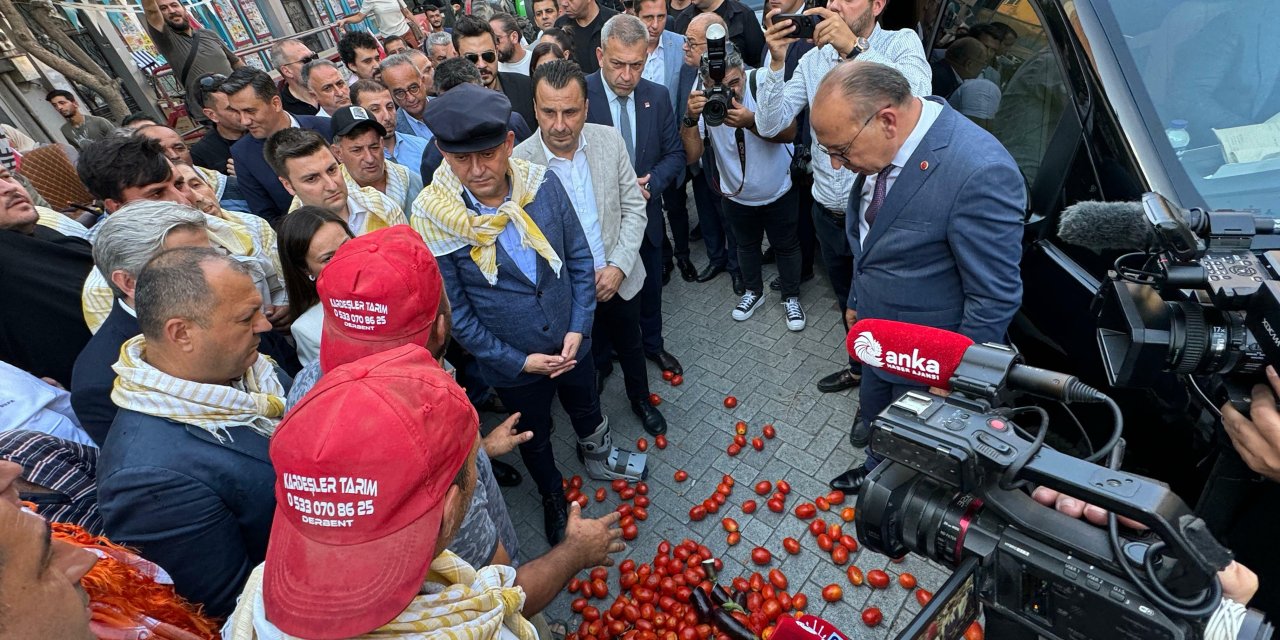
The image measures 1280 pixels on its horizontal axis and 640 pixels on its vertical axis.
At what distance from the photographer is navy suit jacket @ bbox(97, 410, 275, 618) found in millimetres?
1638

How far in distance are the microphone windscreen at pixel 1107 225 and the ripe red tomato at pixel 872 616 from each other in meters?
1.75

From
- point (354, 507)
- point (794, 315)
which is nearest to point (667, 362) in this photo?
point (794, 315)

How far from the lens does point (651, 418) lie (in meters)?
3.96

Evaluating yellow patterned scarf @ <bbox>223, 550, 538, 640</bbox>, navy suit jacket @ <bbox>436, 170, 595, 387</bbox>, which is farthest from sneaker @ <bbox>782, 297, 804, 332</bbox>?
yellow patterned scarf @ <bbox>223, 550, 538, 640</bbox>

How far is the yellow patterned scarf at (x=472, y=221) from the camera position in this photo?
260 cm

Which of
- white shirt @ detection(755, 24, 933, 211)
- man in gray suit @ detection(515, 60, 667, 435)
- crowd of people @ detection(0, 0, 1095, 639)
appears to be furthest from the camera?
white shirt @ detection(755, 24, 933, 211)

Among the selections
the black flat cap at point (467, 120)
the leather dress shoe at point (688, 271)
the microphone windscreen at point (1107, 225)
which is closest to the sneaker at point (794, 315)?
the leather dress shoe at point (688, 271)

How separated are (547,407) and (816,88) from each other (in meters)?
2.24

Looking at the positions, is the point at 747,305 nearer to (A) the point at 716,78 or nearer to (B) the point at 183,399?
(A) the point at 716,78

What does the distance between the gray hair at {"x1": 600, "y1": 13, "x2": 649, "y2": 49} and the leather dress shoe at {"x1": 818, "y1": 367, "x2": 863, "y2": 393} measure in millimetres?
2473

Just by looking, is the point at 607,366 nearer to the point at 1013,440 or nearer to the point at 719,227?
the point at 719,227

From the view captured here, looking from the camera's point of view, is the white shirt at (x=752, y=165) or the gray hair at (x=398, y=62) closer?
the white shirt at (x=752, y=165)

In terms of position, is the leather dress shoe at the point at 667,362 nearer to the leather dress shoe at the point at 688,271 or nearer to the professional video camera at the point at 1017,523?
the leather dress shoe at the point at 688,271

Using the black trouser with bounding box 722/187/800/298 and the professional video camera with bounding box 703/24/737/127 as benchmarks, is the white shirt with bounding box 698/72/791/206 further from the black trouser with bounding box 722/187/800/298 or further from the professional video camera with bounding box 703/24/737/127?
the professional video camera with bounding box 703/24/737/127
